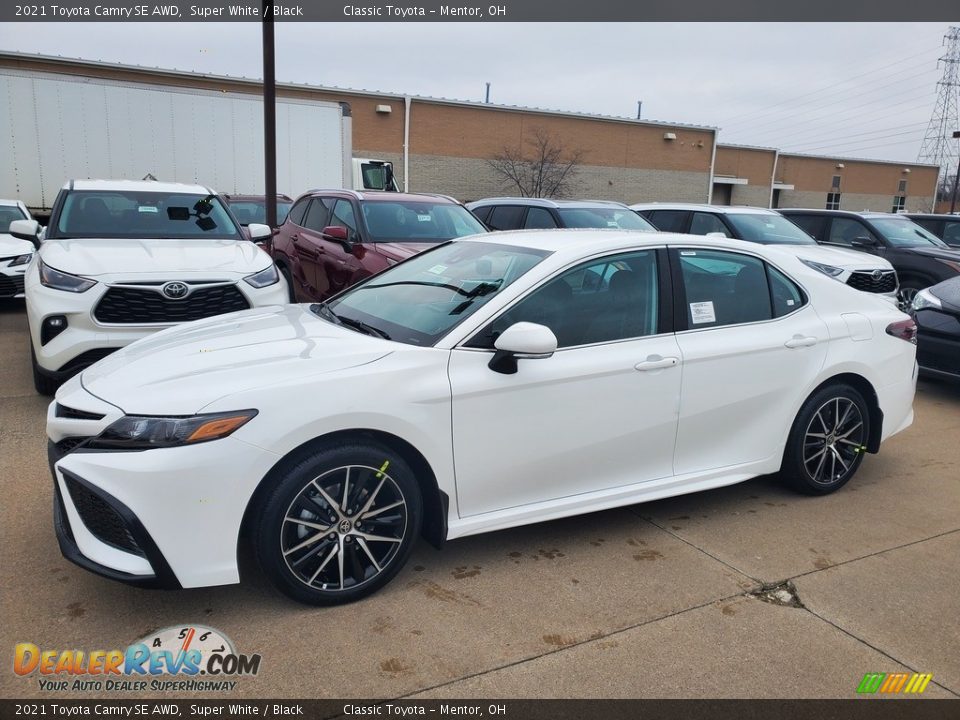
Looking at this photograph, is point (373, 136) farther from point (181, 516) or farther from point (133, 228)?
point (181, 516)

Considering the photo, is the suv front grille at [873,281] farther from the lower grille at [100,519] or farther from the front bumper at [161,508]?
the lower grille at [100,519]

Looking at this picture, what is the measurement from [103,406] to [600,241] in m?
2.49

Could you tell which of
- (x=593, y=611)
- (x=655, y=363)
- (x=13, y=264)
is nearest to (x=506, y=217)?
(x=13, y=264)

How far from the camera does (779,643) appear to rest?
9.82 feet

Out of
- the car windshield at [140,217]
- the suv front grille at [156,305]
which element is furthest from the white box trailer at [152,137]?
the suv front grille at [156,305]

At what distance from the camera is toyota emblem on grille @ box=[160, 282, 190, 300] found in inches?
223

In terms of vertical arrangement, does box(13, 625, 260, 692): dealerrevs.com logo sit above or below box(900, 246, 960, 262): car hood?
below

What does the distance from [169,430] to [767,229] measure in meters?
9.25

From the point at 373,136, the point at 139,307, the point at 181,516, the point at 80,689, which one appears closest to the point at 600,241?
the point at 181,516

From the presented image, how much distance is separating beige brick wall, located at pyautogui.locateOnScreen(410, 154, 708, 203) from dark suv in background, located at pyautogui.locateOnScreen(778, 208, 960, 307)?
21536 millimetres

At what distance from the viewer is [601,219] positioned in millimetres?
9953

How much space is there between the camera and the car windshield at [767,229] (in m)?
9.91

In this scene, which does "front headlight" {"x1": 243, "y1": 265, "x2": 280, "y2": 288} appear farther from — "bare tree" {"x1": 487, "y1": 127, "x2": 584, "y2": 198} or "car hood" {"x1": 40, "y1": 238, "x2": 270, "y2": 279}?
"bare tree" {"x1": 487, "y1": 127, "x2": 584, "y2": 198}
